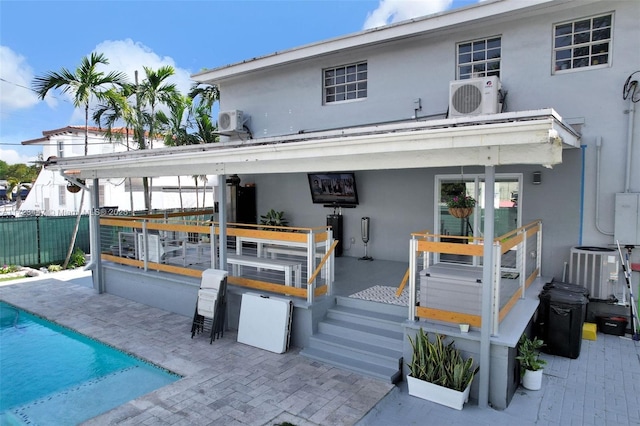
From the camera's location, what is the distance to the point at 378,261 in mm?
10164

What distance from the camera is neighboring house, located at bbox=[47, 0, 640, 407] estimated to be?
15.9 ft

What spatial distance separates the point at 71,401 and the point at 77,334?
2771mm

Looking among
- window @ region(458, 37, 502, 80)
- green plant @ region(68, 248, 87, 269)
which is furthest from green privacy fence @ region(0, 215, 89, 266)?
window @ region(458, 37, 502, 80)

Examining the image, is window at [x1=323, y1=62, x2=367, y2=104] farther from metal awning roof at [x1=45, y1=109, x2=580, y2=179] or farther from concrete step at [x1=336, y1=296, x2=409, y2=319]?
concrete step at [x1=336, y1=296, x2=409, y2=319]

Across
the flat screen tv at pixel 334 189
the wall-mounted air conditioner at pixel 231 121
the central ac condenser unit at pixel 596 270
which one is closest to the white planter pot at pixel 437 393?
the central ac condenser unit at pixel 596 270

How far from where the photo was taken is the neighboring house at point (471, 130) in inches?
190

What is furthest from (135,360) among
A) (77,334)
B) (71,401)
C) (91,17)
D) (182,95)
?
(91,17)

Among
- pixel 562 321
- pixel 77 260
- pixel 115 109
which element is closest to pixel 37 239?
pixel 77 260

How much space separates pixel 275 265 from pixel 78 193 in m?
22.6

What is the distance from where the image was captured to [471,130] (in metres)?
4.28

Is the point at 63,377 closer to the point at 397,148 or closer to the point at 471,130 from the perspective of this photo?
the point at 397,148

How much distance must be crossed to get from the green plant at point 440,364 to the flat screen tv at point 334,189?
5861mm

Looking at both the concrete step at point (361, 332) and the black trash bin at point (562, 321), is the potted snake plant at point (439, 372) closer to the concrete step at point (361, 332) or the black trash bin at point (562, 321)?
the concrete step at point (361, 332)

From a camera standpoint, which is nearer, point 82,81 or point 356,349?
point 356,349
